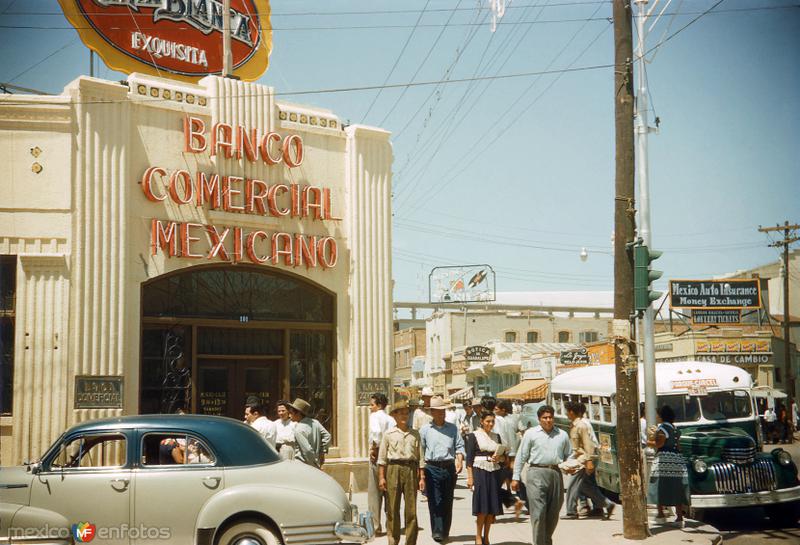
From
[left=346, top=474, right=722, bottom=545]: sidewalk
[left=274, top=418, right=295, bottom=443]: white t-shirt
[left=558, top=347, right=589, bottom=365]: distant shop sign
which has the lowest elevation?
[left=346, top=474, right=722, bottom=545]: sidewalk

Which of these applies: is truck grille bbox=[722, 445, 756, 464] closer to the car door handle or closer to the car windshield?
the car windshield

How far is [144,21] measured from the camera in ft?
57.8

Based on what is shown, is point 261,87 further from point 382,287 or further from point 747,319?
point 747,319

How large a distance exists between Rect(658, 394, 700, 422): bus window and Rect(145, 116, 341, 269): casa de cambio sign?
6849 millimetres

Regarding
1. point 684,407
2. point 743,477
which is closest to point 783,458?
point 743,477

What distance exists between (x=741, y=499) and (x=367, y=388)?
23.8 ft

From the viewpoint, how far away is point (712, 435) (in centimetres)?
1418

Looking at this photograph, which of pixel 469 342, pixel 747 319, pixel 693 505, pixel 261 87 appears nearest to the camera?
pixel 693 505

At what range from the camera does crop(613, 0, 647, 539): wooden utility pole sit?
38.7 feet

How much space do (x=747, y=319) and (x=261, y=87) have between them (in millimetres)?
40753

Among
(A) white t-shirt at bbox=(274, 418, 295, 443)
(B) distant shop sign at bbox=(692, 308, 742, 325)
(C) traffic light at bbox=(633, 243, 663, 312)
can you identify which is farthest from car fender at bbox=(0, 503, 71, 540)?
(B) distant shop sign at bbox=(692, 308, 742, 325)

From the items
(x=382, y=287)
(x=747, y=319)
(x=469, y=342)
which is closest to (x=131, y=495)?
(x=382, y=287)

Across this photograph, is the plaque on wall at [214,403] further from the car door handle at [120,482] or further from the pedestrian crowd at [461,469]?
the car door handle at [120,482]

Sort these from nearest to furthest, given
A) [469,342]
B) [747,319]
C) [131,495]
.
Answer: [131,495]
[747,319]
[469,342]
